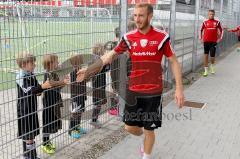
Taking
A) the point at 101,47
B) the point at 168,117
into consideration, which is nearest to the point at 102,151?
the point at 101,47

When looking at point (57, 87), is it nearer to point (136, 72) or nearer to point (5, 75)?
point (5, 75)

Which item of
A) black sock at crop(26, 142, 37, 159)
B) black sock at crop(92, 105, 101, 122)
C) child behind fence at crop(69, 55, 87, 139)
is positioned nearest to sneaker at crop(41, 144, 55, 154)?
black sock at crop(26, 142, 37, 159)

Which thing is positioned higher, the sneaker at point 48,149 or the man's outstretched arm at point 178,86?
the man's outstretched arm at point 178,86

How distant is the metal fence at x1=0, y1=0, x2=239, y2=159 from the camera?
380 cm

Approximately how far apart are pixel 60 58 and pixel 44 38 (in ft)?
1.44

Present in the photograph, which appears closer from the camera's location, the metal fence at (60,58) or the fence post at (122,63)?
the metal fence at (60,58)

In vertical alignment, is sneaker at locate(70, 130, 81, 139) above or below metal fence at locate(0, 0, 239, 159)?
below

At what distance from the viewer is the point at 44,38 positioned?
13.5 feet

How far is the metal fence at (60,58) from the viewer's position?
150 inches

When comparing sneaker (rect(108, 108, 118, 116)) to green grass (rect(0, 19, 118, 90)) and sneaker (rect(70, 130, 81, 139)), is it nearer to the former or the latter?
sneaker (rect(70, 130, 81, 139))

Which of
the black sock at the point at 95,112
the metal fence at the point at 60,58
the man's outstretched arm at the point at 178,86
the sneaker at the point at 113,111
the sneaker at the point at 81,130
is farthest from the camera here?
the sneaker at the point at 113,111

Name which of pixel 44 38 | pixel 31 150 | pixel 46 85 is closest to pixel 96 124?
pixel 31 150

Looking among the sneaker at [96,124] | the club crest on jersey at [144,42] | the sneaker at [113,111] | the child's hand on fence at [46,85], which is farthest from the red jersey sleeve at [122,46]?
the sneaker at [113,111]

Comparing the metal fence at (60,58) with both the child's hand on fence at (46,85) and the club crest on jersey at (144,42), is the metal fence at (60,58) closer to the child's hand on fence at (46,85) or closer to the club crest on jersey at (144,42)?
the child's hand on fence at (46,85)
